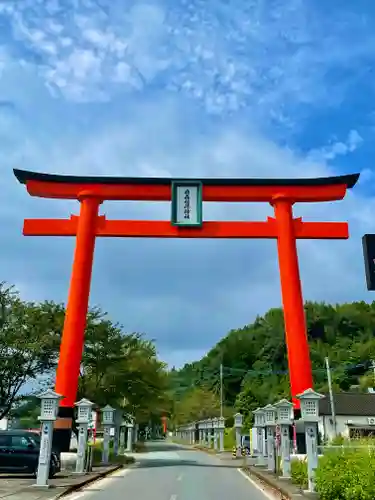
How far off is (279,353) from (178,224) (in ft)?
231

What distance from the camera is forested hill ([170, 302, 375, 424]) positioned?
241 feet

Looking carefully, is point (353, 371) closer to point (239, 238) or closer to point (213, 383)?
point (213, 383)

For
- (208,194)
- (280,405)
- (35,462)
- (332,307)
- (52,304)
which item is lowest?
(35,462)

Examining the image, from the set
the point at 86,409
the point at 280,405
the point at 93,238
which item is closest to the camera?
the point at 280,405

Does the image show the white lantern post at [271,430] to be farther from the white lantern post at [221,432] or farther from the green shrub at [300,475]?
the white lantern post at [221,432]

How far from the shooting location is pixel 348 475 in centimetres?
990

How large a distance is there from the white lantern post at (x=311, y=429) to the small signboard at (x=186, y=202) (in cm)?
959

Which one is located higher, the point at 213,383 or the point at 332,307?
the point at 332,307

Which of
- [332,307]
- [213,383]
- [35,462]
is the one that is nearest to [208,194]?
[35,462]

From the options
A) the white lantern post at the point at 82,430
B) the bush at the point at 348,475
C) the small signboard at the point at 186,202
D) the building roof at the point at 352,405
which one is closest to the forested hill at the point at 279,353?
the building roof at the point at 352,405

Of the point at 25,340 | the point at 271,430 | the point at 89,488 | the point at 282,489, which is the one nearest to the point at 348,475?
the point at 282,489

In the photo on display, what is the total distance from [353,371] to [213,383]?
25.6 metres

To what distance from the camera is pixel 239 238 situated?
75.0 ft

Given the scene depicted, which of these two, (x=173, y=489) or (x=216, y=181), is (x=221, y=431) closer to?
(x=216, y=181)
